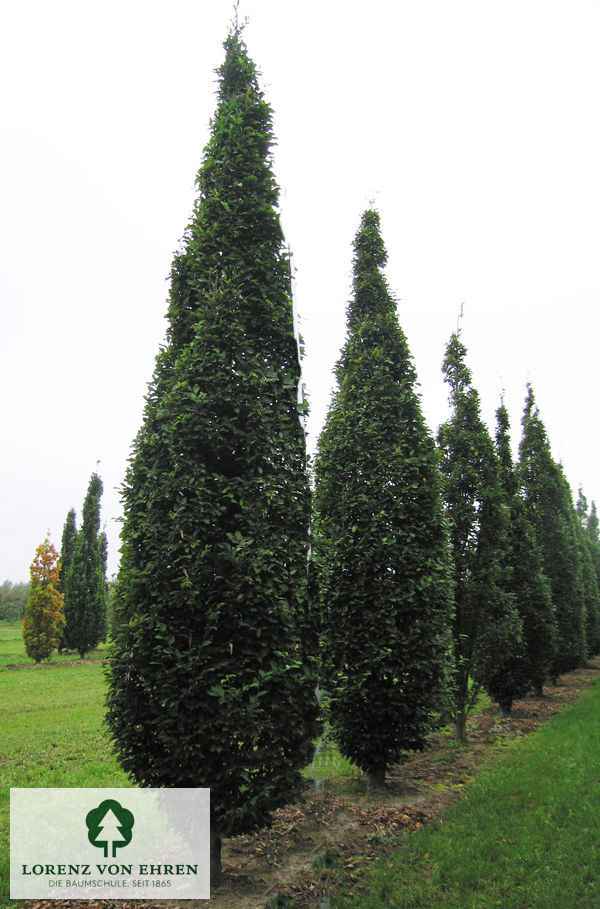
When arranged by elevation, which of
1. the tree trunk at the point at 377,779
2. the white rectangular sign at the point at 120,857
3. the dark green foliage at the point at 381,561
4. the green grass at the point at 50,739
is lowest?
the green grass at the point at 50,739

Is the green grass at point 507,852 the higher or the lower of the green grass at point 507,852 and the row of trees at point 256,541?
the lower

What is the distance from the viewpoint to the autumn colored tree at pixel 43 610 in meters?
28.0

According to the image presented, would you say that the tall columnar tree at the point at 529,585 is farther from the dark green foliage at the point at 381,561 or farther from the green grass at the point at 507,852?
the dark green foliage at the point at 381,561

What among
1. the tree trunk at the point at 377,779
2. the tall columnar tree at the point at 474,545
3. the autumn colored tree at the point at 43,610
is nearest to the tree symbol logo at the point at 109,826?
the tree trunk at the point at 377,779

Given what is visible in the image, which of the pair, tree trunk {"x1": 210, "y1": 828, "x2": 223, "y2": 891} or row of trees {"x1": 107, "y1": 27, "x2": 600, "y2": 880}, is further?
tree trunk {"x1": 210, "y1": 828, "x2": 223, "y2": 891}

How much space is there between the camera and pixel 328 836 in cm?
616

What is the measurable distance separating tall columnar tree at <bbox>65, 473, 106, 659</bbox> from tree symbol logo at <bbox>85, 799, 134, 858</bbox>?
30476mm

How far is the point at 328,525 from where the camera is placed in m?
8.25

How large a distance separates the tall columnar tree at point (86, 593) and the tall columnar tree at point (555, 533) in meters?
25.9

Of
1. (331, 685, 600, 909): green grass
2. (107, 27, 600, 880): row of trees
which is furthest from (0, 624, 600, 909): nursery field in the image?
(107, 27, 600, 880): row of trees

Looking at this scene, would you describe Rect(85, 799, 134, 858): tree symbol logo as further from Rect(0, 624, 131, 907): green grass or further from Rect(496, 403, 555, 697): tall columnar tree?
Rect(496, 403, 555, 697): tall columnar tree

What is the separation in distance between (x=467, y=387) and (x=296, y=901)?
34.4 ft

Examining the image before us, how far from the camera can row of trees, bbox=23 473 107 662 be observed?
28.2 metres

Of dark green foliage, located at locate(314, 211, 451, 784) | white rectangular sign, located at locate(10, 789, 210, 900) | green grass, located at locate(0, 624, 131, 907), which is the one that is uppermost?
dark green foliage, located at locate(314, 211, 451, 784)
